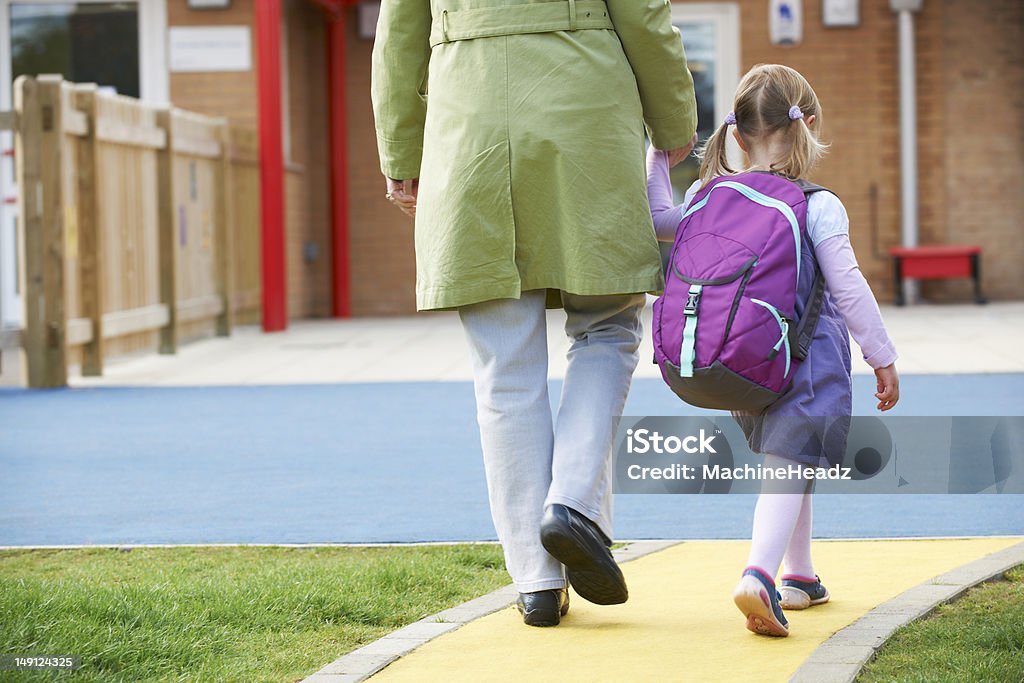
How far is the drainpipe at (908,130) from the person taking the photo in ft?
49.4

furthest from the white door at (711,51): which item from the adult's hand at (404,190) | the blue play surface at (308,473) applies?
the adult's hand at (404,190)

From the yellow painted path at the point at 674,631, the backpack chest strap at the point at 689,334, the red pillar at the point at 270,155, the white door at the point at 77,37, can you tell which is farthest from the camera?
the white door at the point at 77,37

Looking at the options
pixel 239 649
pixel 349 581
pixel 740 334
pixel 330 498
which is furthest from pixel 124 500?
pixel 740 334

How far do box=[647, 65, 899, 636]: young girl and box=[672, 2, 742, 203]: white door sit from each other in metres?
12.0

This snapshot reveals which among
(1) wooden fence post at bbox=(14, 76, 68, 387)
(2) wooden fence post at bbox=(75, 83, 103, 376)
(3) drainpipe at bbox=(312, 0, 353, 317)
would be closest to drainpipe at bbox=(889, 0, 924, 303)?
(3) drainpipe at bbox=(312, 0, 353, 317)

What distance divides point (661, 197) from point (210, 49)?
11660 mm

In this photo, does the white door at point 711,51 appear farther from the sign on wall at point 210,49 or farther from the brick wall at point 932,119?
the sign on wall at point 210,49

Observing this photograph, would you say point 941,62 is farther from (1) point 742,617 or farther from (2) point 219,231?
(1) point 742,617

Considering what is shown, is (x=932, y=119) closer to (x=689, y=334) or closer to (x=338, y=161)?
(x=338, y=161)

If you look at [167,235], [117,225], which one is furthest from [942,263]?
[117,225]

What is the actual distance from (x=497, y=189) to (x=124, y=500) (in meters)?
2.56

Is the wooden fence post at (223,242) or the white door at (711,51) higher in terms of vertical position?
the white door at (711,51)

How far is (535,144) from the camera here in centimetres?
333

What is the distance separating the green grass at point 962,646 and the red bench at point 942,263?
38.1ft
